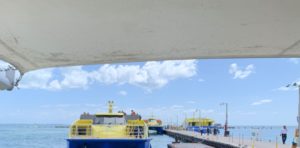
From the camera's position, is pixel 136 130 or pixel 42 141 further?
pixel 42 141

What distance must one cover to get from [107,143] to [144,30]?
13435 millimetres

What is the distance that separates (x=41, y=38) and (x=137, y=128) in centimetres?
1378

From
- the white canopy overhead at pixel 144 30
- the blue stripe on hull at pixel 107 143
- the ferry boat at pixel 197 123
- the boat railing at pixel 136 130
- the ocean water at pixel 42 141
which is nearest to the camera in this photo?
the white canopy overhead at pixel 144 30

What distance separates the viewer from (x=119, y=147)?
16.7 metres

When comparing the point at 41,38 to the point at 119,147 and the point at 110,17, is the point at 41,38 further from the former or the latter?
the point at 119,147

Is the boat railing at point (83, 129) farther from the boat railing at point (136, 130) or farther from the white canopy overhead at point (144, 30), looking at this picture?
the white canopy overhead at point (144, 30)

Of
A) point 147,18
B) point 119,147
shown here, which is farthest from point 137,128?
point 147,18

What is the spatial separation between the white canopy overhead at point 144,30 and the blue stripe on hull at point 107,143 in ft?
39.6

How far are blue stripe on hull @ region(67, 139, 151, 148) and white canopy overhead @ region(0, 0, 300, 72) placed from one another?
39.6 ft

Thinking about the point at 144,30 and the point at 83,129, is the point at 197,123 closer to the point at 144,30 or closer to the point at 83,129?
the point at 83,129

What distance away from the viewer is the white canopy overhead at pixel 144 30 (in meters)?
3.00

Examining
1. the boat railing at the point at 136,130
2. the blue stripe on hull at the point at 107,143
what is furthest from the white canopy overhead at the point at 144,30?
the boat railing at the point at 136,130

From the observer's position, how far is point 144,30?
11.4ft

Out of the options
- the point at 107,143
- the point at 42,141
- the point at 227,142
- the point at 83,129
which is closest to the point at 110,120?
the point at 83,129
